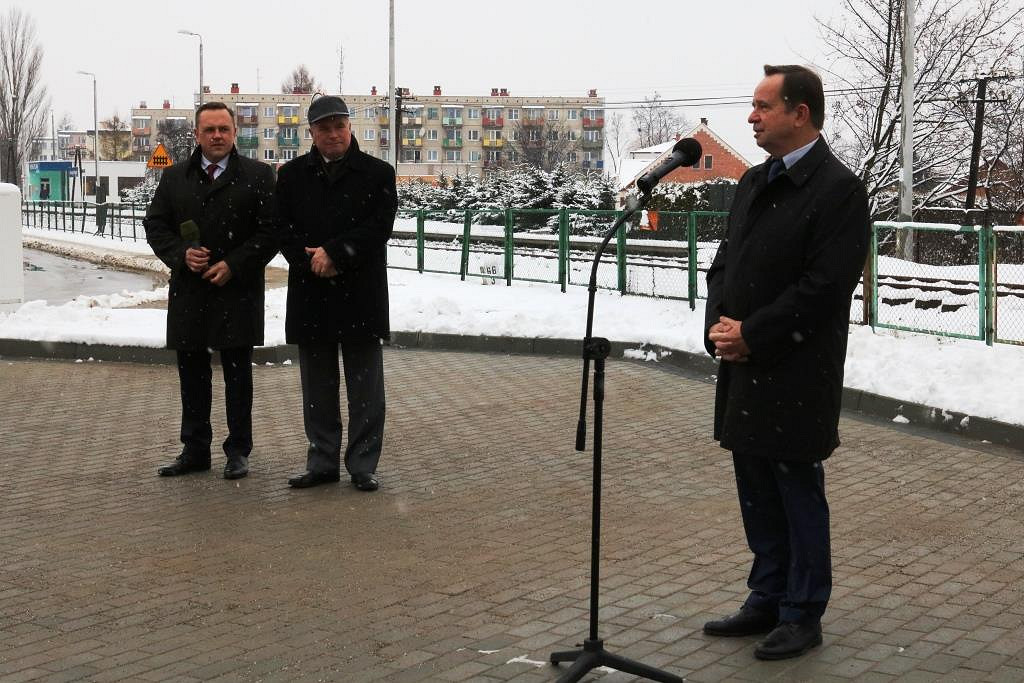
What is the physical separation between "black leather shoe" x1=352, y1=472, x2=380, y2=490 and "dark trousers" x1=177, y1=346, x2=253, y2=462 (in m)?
0.76

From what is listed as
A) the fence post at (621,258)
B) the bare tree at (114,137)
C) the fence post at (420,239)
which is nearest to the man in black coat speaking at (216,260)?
the fence post at (621,258)

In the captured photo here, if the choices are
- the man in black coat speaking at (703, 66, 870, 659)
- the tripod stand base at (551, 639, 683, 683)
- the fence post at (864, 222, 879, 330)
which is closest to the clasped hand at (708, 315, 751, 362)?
the man in black coat speaking at (703, 66, 870, 659)

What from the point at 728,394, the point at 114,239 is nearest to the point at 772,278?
the point at 728,394

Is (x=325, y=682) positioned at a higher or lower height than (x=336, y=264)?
lower

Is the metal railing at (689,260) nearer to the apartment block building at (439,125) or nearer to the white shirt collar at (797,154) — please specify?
the white shirt collar at (797,154)

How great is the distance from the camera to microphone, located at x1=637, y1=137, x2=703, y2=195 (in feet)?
13.9

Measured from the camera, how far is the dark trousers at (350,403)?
7.30 meters

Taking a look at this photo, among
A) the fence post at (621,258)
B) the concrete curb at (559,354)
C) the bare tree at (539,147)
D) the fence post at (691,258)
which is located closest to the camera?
the concrete curb at (559,354)

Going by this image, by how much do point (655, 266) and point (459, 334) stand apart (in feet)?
15.4

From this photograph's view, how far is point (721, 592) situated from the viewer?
17.7ft

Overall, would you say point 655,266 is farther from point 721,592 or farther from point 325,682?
point 325,682

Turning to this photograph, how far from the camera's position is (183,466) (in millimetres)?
7676

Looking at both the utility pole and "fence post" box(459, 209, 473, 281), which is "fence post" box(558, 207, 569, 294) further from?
the utility pole

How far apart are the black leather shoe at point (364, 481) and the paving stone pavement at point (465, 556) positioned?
0.35 feet
